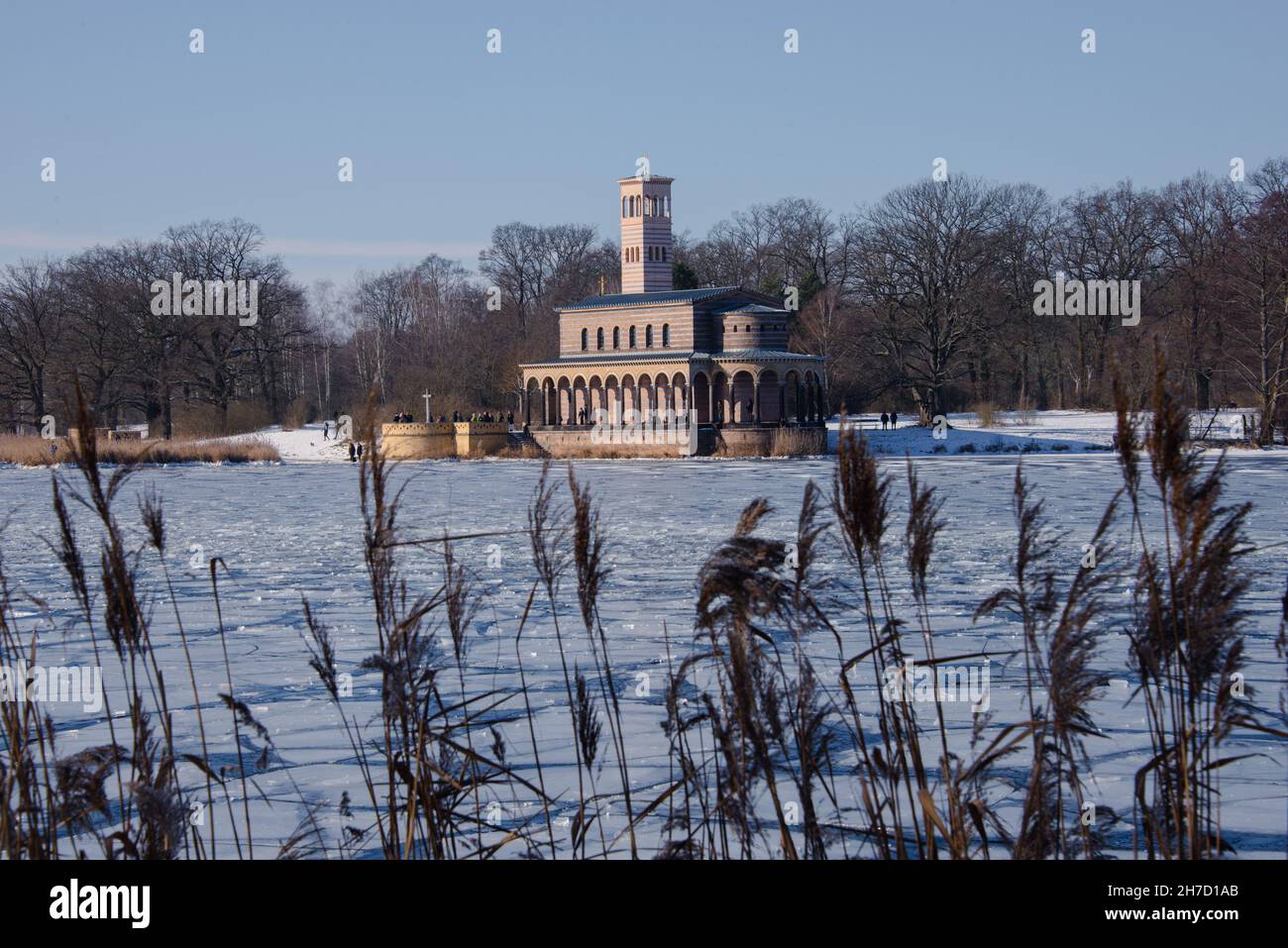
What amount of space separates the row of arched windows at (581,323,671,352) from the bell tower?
2.25 m

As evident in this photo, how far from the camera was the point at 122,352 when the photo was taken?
5475cm

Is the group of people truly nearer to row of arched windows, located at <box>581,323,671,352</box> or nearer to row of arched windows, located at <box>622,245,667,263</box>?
row of arched windows, located at <box>581,323,671,352</box>

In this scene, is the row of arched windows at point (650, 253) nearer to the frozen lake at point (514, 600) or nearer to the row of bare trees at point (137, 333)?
the row of bare trees at point (137, 333)

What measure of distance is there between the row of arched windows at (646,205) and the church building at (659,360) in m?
0.04

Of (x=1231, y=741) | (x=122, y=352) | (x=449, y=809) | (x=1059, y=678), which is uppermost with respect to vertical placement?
(x=122, y=352)

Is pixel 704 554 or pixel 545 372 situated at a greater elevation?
pixel 545 372

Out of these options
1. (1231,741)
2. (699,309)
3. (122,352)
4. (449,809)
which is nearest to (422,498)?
(1231,741)

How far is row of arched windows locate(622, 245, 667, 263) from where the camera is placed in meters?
52.4

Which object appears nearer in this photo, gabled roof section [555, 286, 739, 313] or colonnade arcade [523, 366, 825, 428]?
colonnade arcade [523, 366, 825, 428]

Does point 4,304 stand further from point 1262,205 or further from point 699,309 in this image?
point 1262,205

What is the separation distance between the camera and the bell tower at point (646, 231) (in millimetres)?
52031

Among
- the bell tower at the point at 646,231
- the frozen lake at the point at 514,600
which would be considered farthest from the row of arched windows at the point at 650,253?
the frozen lake at the point at 514,600

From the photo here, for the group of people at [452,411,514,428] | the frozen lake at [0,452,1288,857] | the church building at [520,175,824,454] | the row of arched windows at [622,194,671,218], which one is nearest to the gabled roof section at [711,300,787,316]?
the church building at [520,175,824,454]

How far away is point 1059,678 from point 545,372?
48.8m
